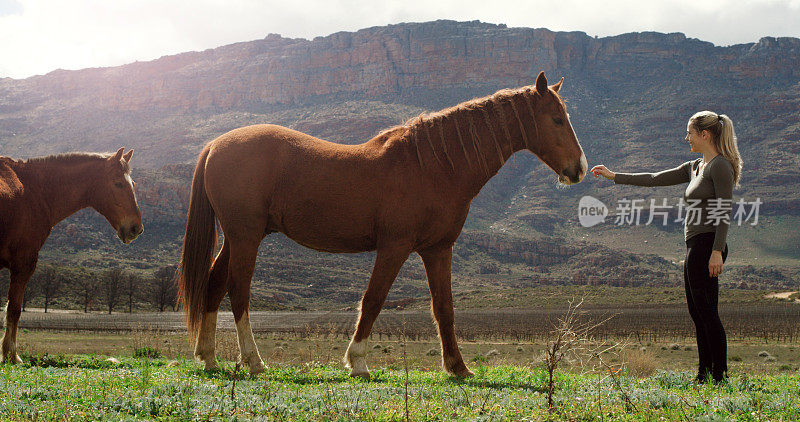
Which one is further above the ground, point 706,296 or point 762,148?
point 762,148

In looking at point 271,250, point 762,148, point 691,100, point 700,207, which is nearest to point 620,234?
point 762,148

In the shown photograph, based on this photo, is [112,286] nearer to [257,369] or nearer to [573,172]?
[257,369]

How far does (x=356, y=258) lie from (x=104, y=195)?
112622 millimetres

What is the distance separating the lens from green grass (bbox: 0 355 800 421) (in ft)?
13.4

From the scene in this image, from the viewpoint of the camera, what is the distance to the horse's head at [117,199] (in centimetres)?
888

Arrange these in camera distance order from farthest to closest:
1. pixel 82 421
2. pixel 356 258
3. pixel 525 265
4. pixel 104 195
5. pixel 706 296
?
pixel 525 265, pixel 356 258, pixel 104 195, pixel 706 296, pixel 82 421

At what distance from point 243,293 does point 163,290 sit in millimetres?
69669

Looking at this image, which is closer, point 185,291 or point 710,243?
point 710,243

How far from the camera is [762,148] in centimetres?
17775

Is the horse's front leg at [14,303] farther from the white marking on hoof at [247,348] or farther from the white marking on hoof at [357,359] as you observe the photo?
the white marking on hoof at [357,359]

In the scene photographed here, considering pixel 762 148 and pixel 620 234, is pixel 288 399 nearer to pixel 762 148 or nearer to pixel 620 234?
pixel 620 234

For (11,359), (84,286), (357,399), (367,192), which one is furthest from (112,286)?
(357,399)

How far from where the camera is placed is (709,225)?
5.81 m

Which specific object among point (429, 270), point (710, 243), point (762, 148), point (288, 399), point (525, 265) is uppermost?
point (762, 148)
